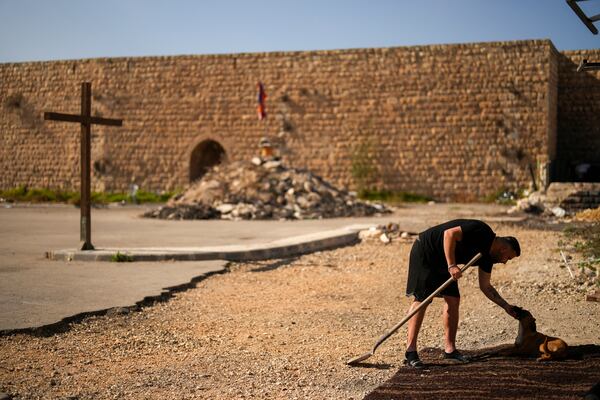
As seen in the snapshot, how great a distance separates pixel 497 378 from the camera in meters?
4.32

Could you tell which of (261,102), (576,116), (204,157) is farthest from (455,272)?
(204,157)

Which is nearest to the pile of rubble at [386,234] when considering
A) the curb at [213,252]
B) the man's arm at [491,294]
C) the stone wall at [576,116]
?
the curb at [213,252]

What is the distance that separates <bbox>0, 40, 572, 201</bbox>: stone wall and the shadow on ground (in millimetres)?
17305

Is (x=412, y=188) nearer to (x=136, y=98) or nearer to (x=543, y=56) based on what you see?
(x=543, y=56)

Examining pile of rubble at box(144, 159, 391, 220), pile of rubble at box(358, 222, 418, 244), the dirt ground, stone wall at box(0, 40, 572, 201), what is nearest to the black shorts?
the dirt ground

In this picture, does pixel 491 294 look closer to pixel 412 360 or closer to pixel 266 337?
pixel 412 360

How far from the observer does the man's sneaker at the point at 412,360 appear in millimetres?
4723

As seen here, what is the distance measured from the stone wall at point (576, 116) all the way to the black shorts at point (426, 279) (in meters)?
18.1

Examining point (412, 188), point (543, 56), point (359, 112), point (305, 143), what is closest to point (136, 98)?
point (305, 143)

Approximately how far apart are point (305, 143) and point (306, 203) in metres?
5.87

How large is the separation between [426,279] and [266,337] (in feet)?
4.48

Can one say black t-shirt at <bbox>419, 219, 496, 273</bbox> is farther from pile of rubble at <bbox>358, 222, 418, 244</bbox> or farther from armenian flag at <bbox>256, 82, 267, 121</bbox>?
armenian flag at <bbox>256, 82, 267, 121</bbox>

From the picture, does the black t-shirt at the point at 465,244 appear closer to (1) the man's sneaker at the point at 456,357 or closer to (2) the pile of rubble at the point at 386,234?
(1) the man's sneaker at the point at 456,357

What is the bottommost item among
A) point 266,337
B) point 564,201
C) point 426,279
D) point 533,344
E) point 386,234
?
point 266,337
